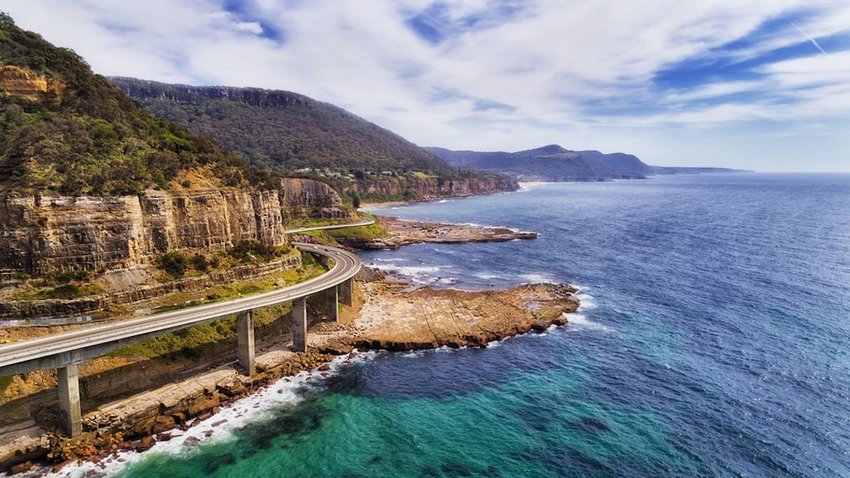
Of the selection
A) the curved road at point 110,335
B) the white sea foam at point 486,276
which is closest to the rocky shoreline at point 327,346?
the curved road at point 110,335

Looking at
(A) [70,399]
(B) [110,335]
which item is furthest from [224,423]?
(B) [110,335]

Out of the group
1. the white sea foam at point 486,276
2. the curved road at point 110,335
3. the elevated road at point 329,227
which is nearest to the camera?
the curved road at point 110,335

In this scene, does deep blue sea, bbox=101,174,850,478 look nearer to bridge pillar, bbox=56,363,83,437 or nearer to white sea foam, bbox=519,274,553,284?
bridge pillar, bbox=56,363,83,437

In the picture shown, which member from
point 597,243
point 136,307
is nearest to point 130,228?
point 136,307

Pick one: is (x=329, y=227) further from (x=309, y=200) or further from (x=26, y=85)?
(x=26, y=85)

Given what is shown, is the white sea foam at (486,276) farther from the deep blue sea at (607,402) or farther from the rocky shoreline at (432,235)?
the rocky shoreline at (432,235)

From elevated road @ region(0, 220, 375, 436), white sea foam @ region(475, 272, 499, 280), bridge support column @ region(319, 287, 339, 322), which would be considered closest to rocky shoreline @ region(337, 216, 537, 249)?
white sea foam @ region(475, 272, 499, 280)
